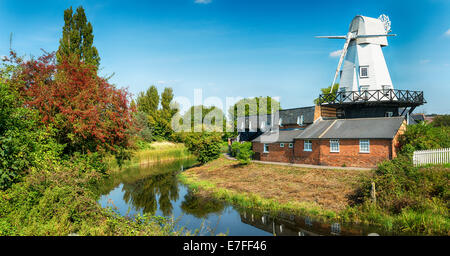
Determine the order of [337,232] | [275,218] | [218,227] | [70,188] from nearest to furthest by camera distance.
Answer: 1. [70,188]
2. [337,232]
3. [218,227]
4. [275,218]

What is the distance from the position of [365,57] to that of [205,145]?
22.8 m

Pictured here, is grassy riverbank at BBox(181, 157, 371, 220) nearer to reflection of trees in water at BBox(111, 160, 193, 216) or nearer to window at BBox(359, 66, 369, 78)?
reflection of trees in water at BBox(111, 160, 193, 216)

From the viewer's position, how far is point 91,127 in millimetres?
11391

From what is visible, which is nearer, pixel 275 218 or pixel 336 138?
pixel 275 218

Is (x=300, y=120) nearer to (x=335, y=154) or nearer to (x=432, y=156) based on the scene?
(x=335, y=154)

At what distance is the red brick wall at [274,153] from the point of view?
28.0m

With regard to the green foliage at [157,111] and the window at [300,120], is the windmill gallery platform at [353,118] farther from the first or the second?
the green foliage at [157,111]

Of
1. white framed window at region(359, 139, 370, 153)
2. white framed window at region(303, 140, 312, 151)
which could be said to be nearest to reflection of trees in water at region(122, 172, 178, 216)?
white framed window at region(303, 140, 312, 151)

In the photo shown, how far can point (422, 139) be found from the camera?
20.5 m

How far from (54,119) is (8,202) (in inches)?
180

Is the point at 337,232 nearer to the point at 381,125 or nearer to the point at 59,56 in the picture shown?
the point at 381,125

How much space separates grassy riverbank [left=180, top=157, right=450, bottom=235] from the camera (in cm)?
1226

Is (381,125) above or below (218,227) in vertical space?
above
